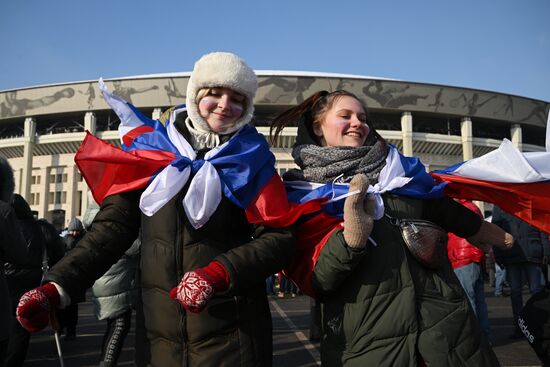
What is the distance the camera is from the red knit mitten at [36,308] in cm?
163

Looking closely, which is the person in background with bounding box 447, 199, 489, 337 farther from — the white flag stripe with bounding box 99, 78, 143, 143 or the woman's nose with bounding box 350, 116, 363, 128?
the white flag stripe with bounding box 99, 78, 143, 143

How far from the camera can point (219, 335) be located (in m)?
1.74

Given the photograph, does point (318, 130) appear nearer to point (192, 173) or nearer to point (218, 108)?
point (218, 108)

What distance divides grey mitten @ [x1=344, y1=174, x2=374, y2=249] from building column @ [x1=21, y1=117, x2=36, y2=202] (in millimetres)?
43661

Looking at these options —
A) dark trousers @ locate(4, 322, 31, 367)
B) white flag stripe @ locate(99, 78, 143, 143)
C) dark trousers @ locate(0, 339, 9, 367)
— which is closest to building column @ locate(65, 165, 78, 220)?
dark trousers @ locate(4, 322, 31, 367)

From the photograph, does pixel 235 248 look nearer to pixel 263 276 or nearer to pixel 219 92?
pixel 263 276

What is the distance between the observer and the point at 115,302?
425 centimetres

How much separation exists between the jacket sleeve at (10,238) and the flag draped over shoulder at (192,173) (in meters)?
1.07

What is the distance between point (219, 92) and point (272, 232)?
25.8 inches

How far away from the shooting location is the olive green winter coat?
177 cm

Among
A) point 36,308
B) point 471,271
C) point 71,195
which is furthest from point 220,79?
point 71,195

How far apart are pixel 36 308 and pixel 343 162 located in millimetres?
1341

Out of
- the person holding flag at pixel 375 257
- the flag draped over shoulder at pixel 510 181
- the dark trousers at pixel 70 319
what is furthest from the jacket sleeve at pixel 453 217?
the dark trousers at pixel 70 319

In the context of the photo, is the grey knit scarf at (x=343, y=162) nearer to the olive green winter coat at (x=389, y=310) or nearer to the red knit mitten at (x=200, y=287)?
the olive green winter coat at (x=389, y=310)
